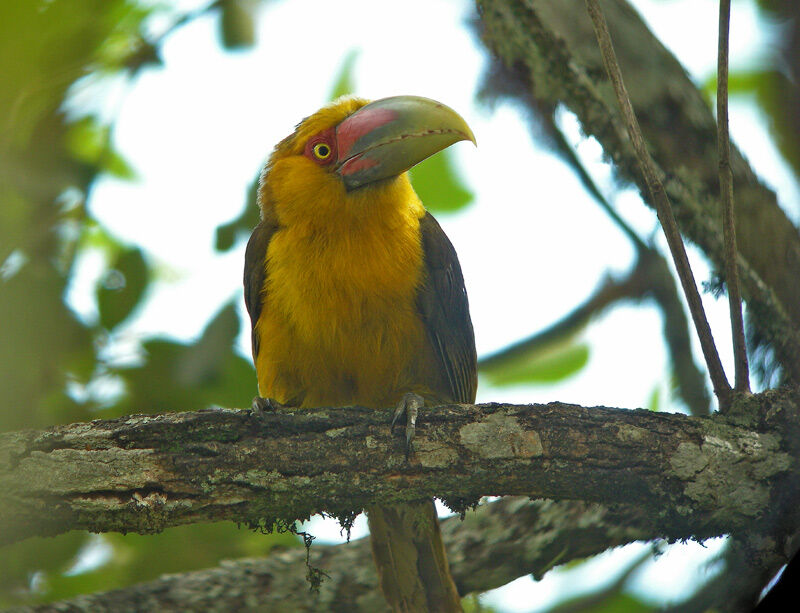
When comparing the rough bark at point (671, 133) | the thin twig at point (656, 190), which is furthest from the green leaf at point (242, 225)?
the thin twig at point (656, 190)

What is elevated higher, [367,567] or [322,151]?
[322,151]

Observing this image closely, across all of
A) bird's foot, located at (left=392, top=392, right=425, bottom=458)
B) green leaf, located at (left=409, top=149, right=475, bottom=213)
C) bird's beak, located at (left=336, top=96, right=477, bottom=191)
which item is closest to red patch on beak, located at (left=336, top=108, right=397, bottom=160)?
bird's beak, located at (left=336, top=96, right=477, bottom=191)

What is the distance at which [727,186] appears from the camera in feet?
8.80

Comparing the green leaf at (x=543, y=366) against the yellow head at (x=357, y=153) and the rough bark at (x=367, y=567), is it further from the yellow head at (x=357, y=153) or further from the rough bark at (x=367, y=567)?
the yellow head at (x=357, y=153)

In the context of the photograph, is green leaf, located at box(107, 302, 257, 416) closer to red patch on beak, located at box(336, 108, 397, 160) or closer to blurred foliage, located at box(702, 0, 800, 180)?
red patch on beak, located at box(336, 108, 397, 160)

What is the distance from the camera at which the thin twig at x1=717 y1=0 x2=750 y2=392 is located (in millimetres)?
2607

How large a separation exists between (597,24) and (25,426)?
271 cm

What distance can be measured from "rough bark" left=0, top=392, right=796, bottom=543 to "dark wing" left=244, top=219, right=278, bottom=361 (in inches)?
47.7

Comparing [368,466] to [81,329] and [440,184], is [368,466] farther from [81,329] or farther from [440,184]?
[440,184]

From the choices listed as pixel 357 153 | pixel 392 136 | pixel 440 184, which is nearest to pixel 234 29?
pixel 357 153

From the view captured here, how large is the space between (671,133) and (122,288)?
8.34ft

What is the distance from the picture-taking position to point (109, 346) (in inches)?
149

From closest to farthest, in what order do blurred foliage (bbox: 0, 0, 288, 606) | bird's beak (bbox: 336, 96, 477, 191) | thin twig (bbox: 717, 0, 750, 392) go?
thin twig (bbox: 717, 0, 750, 392) → blurred foliage (bbox: 0, 0, 288, 606) → bird's beak (bbox: 336, 96, 477, 191)

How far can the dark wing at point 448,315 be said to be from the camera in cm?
381
